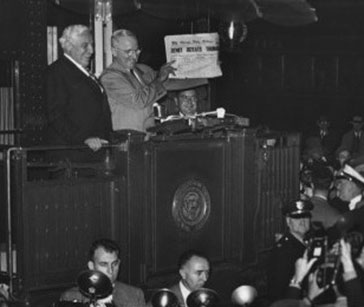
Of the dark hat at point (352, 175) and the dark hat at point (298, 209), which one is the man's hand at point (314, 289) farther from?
the dark hat at point (352, 175)

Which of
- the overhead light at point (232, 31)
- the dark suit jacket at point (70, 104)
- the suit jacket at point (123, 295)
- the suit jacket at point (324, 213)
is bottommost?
the suit jacket at point (123, 295)

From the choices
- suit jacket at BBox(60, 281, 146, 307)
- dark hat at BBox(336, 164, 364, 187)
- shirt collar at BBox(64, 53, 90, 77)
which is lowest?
suit jacket at BBox(60, 281, 146, 307)

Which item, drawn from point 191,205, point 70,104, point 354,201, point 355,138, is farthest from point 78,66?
point 355,138

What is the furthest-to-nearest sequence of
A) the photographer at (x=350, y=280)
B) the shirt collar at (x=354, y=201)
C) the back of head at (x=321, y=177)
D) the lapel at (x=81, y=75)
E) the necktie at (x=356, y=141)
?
the necktie at (x=356, y=141) → the back of head at (x=321, y=177) → the shirt collar at (x=354, y=201) → the lapel at (x=81, y=75) → the photographer at (x=350, y=280)

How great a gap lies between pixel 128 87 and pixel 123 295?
2.20 metres

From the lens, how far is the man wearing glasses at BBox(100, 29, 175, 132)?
1010 centimetres

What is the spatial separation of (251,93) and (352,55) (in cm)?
176

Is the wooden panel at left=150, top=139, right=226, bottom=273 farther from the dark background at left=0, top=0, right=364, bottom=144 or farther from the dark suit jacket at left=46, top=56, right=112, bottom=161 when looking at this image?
the dark background at left=0, top=0, right=364, bottom=144

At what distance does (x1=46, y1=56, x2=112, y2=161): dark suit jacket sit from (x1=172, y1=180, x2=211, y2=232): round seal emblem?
0.92 m

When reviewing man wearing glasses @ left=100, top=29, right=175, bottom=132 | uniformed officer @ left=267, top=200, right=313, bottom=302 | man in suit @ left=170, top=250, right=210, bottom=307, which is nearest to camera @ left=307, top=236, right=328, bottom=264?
uniformed officer @ left=267, top=200, right=313, bottom=302

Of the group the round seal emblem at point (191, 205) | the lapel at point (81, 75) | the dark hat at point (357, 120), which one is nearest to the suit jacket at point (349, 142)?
the dark hat at point (357, 120)

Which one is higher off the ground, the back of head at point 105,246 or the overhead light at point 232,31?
the overhead light at point 232,31

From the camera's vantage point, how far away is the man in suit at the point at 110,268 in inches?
333

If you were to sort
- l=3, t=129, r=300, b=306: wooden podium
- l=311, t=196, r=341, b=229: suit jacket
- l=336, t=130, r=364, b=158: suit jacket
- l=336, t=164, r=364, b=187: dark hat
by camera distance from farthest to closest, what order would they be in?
l=336, t=130, r=364, b=158: suit jacket
l=336, t=164, r=364, b=187: dark hat
l=311, t=196, r=341, b=229: suit jacket
l=3, t=129, r=300, b=306: wooden podium
